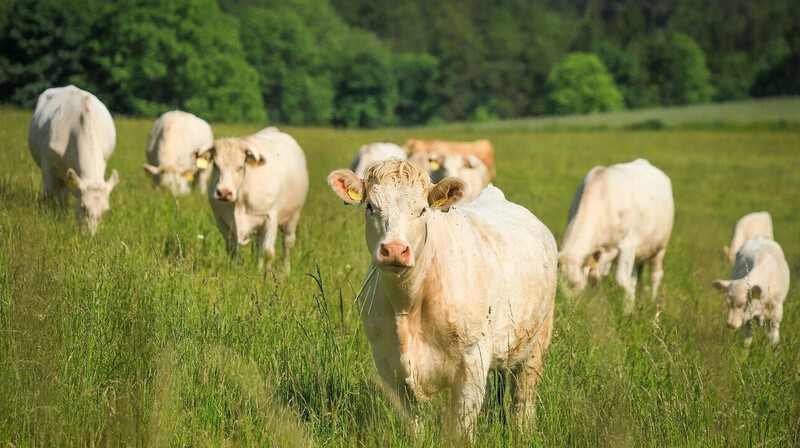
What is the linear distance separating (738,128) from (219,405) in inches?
2552

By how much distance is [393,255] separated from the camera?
450 centimetres

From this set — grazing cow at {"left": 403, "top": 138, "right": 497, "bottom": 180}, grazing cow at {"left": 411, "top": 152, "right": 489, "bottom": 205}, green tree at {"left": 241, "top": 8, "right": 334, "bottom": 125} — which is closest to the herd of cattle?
grazing cow at {"left": 411, "top": 152, "right": 489, "bottom": 205}

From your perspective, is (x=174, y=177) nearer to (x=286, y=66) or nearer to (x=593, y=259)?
(x=593, y=259)

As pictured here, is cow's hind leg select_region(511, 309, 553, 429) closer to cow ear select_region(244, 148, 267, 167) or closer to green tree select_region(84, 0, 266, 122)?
cow ear select_region(244, 148, 267, 167)

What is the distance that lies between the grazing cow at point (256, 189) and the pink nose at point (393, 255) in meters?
4.73

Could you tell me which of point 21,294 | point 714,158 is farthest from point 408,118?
point 21,294

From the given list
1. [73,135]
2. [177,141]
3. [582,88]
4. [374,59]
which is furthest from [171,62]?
[582,88]

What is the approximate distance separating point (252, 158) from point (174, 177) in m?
3.62

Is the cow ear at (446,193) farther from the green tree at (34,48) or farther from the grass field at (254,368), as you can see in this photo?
the green tree at (34,48)

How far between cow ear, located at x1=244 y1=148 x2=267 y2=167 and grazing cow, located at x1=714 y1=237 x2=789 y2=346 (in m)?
5.22

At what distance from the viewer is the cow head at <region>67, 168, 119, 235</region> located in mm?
10203

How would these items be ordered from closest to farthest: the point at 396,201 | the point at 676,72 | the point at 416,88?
the point at 396,201 → the point at 416,88 → the point at 676,72

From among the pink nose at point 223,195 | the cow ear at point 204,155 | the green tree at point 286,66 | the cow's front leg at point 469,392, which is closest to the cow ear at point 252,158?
the cow ear at point 204,155

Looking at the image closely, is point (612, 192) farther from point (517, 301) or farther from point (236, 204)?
point (517, 301)
